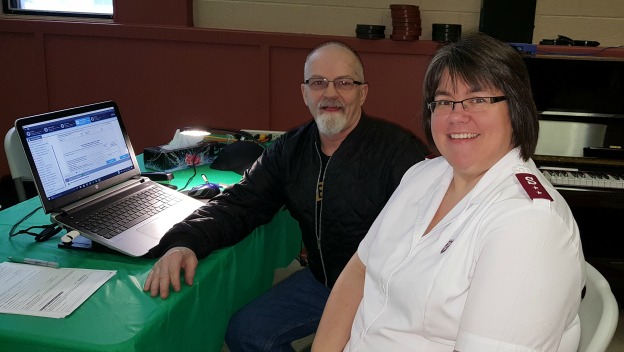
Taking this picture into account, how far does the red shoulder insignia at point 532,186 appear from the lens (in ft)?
3.34

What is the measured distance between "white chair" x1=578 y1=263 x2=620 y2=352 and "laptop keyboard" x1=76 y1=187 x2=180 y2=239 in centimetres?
119

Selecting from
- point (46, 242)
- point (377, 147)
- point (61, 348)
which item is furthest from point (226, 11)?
point (61, 348)

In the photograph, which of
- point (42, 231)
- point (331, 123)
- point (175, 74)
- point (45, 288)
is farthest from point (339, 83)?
point (175, 74)

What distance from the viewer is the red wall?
3713 millimetres

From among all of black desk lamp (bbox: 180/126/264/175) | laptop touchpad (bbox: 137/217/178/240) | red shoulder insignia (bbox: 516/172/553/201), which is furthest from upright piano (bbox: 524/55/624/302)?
laptop touchpad (bbox: 137/217/178/240)

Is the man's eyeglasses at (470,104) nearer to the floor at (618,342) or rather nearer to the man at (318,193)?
the man at (318,193)

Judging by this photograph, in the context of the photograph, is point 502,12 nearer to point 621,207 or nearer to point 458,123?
point 621,207

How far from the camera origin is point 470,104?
1188 millimetres

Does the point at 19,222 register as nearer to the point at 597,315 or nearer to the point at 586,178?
the point at 597,315

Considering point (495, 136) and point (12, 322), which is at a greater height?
point (495, 136)

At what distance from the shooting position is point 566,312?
94cm

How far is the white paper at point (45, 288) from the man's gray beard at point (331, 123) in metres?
0.86

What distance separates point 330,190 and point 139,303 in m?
0.79

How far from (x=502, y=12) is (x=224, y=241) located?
2589 mm
